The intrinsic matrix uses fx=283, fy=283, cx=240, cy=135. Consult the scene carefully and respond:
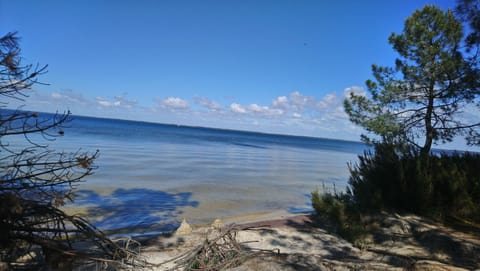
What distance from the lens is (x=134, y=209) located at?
7.26m

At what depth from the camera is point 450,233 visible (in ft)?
16.8

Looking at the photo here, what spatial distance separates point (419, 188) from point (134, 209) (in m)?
6.71

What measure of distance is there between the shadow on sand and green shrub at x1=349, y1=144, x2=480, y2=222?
180 inches

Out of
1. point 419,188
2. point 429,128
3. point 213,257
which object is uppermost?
point 429,128

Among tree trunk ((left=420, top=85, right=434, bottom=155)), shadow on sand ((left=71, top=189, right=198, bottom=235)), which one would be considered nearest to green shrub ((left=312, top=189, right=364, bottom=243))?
shadow on sand ((left=71, top=189, right=198, bottom=235))

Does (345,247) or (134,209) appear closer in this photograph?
(345,247)

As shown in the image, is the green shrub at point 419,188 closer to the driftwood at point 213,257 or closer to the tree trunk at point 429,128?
the tree trunk at point 429,128

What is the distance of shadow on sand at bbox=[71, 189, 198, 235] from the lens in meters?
6.11

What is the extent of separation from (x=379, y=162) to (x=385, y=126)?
2.11m

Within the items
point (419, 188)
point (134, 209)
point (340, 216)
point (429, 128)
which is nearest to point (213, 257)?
point (340, 216)

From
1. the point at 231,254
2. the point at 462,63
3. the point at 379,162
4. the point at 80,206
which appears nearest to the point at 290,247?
the point at 231,254

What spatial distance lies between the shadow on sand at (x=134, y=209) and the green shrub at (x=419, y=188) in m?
4.58

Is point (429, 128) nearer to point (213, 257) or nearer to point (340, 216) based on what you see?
point (340, 216)

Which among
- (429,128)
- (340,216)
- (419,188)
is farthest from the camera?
(429,128)
